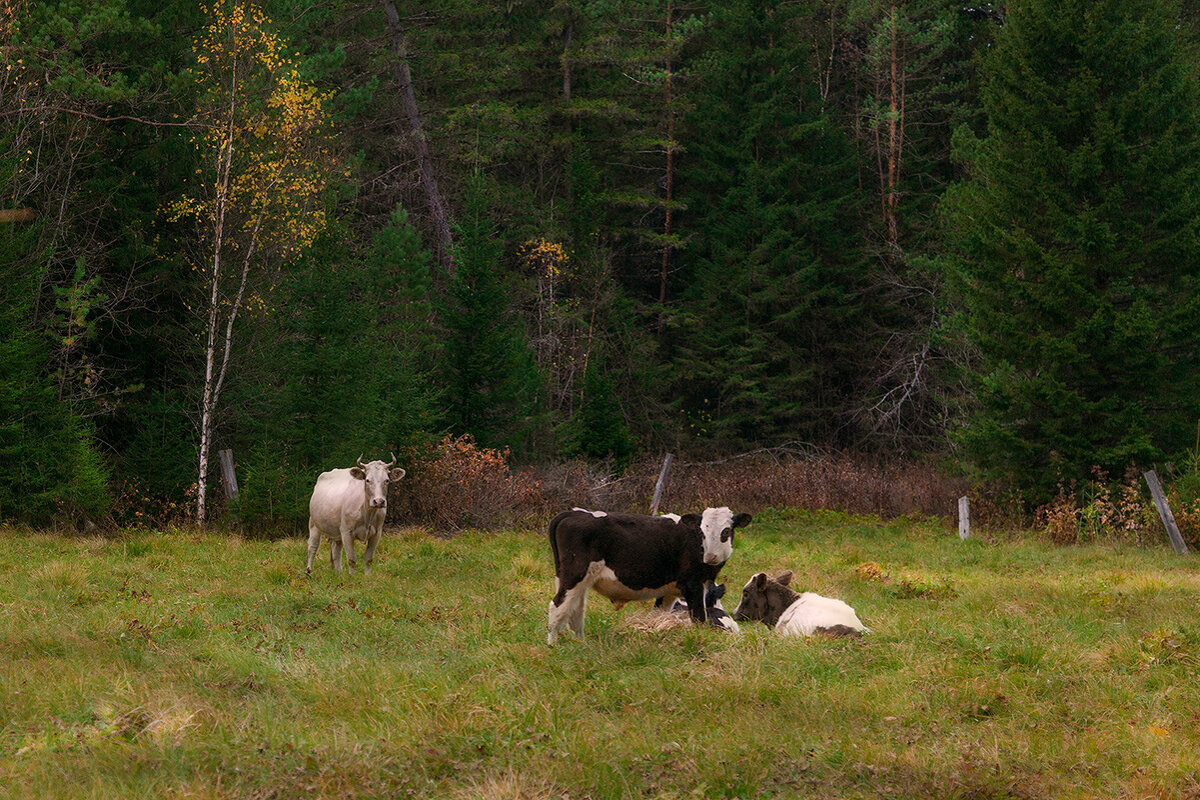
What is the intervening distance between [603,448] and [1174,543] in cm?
1496

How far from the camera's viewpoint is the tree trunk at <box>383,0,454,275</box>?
31.8 m

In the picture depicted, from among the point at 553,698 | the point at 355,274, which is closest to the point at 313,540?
the point at 355,274

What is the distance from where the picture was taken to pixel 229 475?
61.7ft

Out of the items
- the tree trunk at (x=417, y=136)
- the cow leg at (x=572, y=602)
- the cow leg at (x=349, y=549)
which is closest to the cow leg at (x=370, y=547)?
the cow leg at (x=349, y=549)

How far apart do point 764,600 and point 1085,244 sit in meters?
13.8

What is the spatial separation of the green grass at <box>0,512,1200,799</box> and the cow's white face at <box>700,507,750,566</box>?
2.32 feet

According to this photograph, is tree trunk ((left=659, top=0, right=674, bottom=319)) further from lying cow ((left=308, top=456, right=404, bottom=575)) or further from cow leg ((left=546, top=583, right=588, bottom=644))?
cow leg ((left=546, top=583, right=588, bottom=644))

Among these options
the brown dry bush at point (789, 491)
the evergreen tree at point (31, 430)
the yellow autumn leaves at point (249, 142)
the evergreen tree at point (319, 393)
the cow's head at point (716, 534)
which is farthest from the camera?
the brown dry bush at point (789, 491)

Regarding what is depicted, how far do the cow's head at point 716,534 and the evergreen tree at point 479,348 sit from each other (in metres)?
14.8

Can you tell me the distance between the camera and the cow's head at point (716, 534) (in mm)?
9156

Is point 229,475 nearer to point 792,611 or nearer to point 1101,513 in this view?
point 792,611

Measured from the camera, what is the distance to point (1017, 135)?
22.6 m

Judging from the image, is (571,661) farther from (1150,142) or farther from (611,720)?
(1150,142)

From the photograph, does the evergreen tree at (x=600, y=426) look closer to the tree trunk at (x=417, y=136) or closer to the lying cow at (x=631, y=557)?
the tree trunk at (x=417, y=136)
